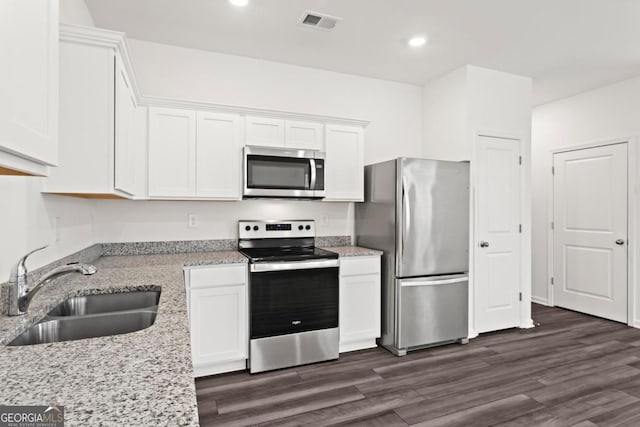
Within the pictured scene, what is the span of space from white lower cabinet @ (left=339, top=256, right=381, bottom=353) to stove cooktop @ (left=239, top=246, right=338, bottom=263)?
23 centimetres

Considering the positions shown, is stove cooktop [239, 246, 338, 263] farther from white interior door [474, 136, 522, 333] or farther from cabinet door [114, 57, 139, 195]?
white interior door [474, 136, 522, 333]

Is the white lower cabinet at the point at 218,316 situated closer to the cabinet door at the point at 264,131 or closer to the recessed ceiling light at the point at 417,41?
the cabinet door at the point at 264,131

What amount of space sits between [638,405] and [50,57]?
11.6 feet

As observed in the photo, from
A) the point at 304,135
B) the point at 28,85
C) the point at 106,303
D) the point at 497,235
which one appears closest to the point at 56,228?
the point at 106,303

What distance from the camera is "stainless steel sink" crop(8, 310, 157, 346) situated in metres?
1.29

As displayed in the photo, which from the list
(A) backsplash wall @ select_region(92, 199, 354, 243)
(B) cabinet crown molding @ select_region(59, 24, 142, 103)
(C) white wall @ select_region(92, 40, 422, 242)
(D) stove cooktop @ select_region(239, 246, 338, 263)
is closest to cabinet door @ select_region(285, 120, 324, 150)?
(C) white wall @ select_region(92, 40, 422, 242)

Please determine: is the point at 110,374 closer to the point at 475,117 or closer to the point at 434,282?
the point at 434,282

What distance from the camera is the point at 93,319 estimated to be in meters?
1.43

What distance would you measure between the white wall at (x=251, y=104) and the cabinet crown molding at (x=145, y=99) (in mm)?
362

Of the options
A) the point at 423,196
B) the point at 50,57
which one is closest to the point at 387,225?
the point at 423,196

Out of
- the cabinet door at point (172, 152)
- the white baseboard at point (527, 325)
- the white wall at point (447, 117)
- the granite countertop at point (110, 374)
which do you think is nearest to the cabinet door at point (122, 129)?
the cabinet door at point (172, 152)

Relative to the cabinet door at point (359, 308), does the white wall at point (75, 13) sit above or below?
above

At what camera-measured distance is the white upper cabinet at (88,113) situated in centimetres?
166

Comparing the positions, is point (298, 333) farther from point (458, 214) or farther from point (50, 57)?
point (50, 57)
